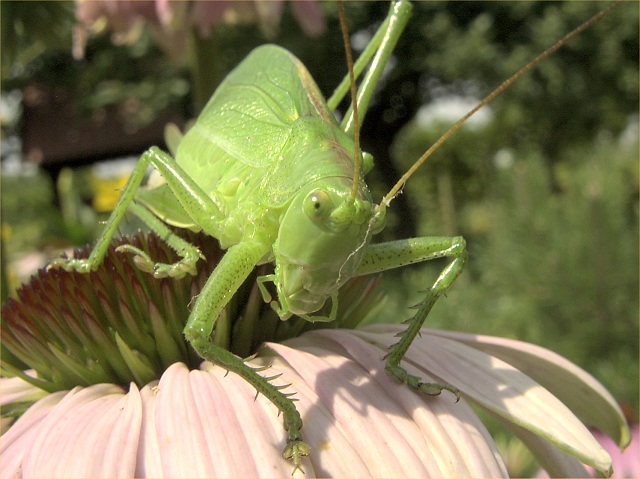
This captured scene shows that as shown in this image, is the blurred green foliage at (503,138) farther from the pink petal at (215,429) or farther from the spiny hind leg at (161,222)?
the pink petal at (215,429)

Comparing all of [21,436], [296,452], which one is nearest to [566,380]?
[296,452]

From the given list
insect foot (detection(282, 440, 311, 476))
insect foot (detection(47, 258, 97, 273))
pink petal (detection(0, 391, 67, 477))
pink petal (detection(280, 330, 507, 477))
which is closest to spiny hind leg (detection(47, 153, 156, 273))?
insect foot (detection(47, 258, 97, 273))

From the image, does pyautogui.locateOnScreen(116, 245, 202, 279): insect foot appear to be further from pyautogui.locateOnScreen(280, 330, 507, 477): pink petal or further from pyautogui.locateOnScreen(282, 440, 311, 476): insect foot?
pyautogui.locateOnScreen(282, 440, 311, 476): insect foot

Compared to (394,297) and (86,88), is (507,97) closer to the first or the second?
(86,88)

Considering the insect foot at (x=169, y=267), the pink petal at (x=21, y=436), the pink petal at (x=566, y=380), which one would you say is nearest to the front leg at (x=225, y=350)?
the insect foot at (x=169, y=267)

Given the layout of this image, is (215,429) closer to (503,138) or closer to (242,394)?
(242,394)

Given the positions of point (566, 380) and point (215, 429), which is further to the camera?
point (566, 380)
